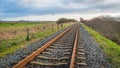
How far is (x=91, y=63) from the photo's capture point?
27.1 feet

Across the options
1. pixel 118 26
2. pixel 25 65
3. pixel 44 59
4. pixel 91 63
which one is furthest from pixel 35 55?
pixel 118 26

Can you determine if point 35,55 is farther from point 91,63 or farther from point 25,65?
Result: point 91,63

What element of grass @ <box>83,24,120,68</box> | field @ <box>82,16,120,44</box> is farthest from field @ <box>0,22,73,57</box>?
field @ <box>82,16,120,44</box>

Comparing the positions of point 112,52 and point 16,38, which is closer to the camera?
point 112,52

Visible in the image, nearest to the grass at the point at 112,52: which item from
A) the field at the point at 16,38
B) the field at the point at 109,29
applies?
the field at the point at 16,38

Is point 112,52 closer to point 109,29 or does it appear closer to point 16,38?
point 16,38

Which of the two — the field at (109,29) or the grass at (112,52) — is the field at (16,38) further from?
the field at (109,29)

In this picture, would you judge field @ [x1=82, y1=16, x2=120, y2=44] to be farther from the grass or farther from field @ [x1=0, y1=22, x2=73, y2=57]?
the grass

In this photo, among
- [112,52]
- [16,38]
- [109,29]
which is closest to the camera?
[112,52]

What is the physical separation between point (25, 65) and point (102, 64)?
2.74 meters

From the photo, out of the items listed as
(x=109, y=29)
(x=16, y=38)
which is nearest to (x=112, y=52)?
(x=16, y=38)

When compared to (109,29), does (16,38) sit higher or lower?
higher

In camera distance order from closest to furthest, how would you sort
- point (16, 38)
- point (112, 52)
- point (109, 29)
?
point (112, 52), point (16, 38), point (109, 29)

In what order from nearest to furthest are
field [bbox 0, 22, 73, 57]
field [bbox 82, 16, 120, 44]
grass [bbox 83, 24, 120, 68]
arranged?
grass [bbox 83, 24, 120, 68]
field [bbox 0, 22, 73, 57]
field [bbox 82, 16, 120, 44]
